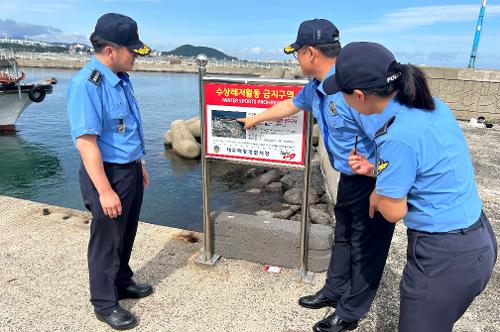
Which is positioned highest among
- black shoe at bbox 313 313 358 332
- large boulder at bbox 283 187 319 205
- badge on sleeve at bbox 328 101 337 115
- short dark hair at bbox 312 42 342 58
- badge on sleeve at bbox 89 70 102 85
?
short dark hair at bbox 312 42 342 58

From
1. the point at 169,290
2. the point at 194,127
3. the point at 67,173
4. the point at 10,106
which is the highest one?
the point at 169,290

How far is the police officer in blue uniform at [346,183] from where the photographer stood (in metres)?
2.57

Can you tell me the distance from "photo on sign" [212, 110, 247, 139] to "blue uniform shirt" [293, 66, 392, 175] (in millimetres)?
807

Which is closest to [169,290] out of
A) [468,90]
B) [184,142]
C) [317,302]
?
[317,302]

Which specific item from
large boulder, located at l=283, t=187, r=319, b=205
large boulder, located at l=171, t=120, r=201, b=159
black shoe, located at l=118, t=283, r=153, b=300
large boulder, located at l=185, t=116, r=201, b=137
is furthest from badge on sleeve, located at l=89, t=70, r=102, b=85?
large boulder, located at l=185, t=116, r=201, b=137

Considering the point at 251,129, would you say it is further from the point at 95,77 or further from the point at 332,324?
the point at 332,324

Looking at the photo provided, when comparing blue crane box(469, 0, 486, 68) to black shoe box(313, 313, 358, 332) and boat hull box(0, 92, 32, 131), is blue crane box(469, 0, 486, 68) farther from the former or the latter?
boat hull box(0, 92, 32, 131)

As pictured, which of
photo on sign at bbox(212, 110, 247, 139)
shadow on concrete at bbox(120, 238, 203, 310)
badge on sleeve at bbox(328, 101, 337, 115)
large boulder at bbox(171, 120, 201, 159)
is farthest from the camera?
large boulder at bbox(171, 120, 201, 159)

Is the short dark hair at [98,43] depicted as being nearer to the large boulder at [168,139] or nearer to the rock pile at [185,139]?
the rock pile at [185,139]

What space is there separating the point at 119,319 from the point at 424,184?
2.32 metres

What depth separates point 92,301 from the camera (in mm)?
2918

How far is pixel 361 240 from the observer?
2684mm

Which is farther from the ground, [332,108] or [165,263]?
[332,108]

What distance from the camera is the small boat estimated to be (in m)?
18.6
